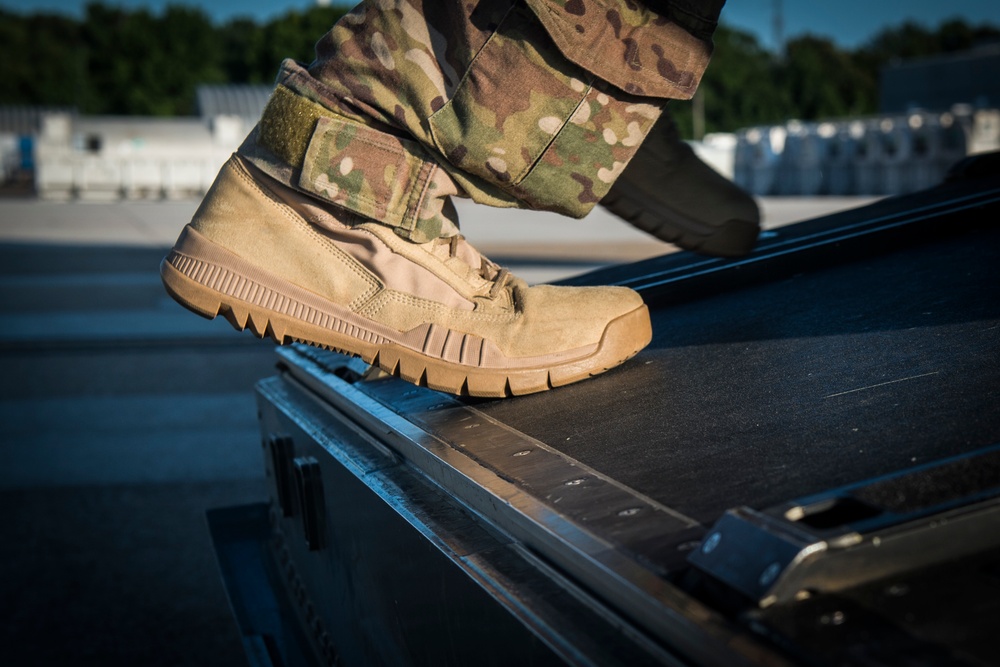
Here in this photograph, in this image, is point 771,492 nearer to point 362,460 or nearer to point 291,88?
point 362,460

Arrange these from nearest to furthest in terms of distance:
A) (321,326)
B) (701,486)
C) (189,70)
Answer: (701,486), (321,326), (189,70)

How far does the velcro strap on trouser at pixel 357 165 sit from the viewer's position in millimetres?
1147

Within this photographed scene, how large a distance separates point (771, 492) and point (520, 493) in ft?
0.67

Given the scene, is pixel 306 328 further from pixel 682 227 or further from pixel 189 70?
pixel 189 70

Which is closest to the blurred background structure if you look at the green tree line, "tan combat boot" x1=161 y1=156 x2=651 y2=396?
"tan combat boot" x1=161 y1=156 x2=651 y2=396

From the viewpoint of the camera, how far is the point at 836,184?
17328 millimetres

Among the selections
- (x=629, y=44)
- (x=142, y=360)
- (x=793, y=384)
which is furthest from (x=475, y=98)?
(x=142, y=360)

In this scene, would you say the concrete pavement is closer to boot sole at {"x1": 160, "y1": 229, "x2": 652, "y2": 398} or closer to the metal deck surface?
boot sole at {"x1": 160, "y1": 229, "x2": 652, "y2": 398}

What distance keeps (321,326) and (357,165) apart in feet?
0.62

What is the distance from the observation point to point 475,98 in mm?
1110

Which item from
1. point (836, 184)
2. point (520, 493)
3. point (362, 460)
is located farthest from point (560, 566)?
point (836, 184)

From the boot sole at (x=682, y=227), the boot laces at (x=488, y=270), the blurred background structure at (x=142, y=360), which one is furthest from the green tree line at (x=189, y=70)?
the boot laces at (x=488, y=270)

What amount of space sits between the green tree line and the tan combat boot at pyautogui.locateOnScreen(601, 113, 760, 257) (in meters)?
50.3

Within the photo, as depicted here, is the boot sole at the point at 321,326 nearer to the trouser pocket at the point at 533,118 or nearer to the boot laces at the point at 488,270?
the boot laces at the point at 488,270
